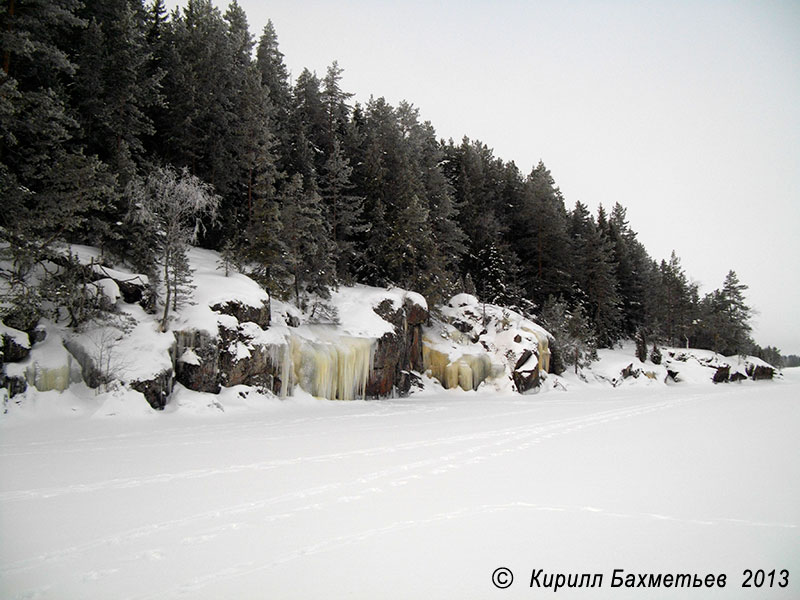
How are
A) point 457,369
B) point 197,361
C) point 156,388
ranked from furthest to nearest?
point 457,369, point 197,361, point 156,388

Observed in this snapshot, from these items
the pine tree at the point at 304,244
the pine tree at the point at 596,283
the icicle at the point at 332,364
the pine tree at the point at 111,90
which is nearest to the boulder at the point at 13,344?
the pine tree at the point at 111,90

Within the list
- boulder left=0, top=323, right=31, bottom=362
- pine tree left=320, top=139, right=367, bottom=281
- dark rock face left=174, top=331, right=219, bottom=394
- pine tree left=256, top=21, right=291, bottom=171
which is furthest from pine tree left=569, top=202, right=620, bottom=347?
boulder left=0, top=323, right=31, bottom=362

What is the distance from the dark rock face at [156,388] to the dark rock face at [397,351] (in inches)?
336

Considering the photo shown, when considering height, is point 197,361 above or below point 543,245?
below

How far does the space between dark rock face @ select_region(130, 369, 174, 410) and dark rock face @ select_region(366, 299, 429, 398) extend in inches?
336

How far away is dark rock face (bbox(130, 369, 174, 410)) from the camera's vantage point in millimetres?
10969

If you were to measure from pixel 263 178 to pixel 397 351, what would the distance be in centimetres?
1049

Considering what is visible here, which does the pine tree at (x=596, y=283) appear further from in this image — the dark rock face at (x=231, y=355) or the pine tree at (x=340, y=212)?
the dark rock face at (x=231, y=355)

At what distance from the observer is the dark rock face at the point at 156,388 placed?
11.0 meters

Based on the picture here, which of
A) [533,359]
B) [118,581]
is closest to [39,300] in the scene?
[118,581]

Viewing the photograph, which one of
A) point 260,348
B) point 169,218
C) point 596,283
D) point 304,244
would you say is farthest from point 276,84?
point 596,283

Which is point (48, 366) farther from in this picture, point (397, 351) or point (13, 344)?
point (397, 351)

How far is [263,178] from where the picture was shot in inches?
697

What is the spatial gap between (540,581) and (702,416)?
42.0 ft
